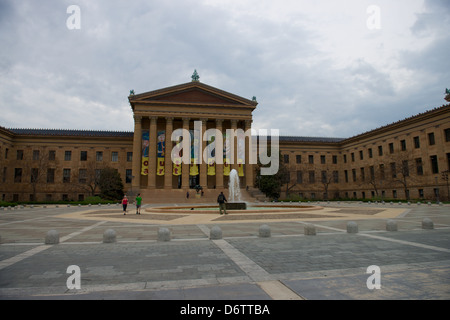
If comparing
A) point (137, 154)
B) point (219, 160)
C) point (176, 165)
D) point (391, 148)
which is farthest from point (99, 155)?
point (391, 148)

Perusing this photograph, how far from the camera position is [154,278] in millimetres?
5852

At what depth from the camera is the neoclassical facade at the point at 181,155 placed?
1864 inches

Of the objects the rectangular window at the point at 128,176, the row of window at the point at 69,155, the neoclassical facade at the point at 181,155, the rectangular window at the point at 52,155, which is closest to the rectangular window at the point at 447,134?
the neoclassical facade at the point at 181,155

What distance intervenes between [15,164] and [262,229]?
6364cm

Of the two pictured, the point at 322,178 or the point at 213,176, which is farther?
the point at 322,178

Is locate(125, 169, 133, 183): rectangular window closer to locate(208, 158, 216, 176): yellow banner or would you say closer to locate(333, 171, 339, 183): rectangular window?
locate(208, 158, 216, 176): yellow banner

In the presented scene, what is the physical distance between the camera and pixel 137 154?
5122 centimetres

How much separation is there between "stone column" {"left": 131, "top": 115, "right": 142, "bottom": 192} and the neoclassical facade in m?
0.18

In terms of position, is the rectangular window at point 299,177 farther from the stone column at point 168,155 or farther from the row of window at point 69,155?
the row of window at point 69,155

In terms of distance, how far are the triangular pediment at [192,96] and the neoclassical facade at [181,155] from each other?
7.4 inches
